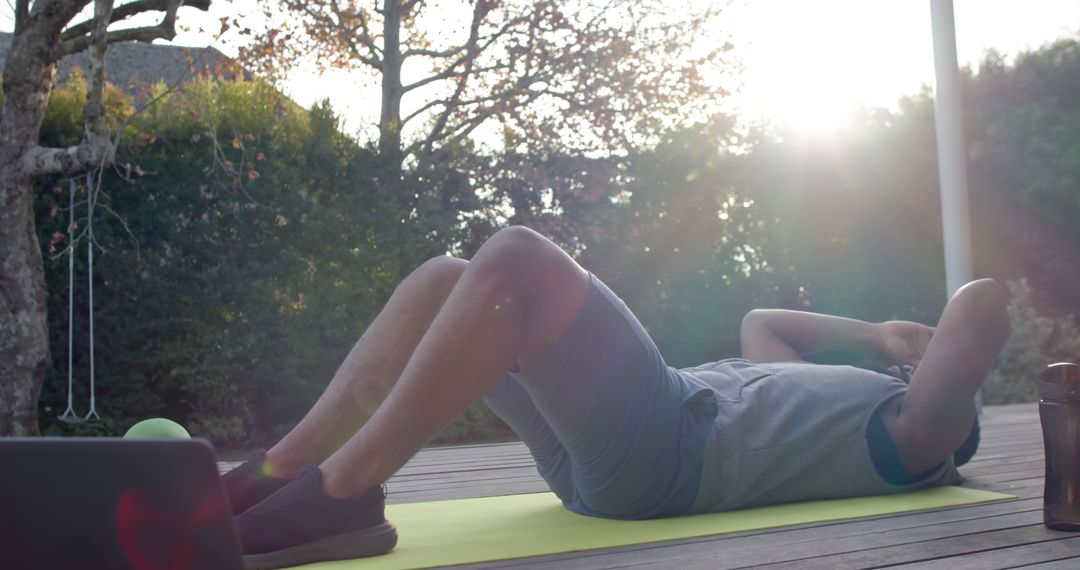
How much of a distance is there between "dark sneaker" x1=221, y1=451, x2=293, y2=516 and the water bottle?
140cm

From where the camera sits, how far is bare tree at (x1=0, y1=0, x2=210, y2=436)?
19.5 ft

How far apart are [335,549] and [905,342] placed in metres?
1.53

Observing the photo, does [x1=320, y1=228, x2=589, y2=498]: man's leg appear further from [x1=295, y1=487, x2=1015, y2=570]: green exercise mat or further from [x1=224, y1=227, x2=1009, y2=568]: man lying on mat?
[x1=295, y1=487, x2=1015, y2=570]: green exercise mat

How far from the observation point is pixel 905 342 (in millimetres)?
2520

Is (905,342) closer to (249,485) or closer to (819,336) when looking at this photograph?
(819,336)

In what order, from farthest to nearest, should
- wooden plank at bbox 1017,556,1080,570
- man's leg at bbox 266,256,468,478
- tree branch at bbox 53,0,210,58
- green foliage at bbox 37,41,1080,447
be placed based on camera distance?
green foliage at bbox 37,41,1080,447
tree branch at bbox 53,0,210,58
man's leg at bbox 266,256,468,478
wooden plank at bbox 1017,556,1080,570

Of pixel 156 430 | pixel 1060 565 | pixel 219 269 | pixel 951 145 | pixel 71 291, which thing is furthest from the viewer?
pixel 219 269

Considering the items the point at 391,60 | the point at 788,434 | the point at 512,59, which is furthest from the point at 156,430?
the point at 512,59

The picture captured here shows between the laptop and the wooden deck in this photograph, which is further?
the wooden deck

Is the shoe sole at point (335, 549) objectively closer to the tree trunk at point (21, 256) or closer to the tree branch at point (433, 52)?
the tree trunk at point (21, 256)

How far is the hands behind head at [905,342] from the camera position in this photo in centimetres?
251

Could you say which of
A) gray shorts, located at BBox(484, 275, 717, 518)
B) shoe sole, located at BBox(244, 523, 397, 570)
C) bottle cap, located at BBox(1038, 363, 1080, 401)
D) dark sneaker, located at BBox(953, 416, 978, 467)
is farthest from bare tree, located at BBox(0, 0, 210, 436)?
bottle cap, located at BBox(1038, 363, 1080, 401)

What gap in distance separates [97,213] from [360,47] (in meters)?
3.94

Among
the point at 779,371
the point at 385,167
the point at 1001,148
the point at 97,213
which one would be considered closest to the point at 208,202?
the point at 97,213
